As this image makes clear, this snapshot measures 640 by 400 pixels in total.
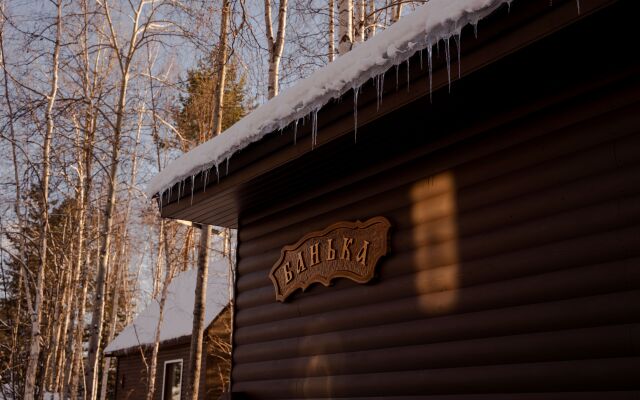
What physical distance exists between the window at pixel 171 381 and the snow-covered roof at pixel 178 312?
86 cm

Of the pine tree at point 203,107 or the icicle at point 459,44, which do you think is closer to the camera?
the icicle at point 459,44

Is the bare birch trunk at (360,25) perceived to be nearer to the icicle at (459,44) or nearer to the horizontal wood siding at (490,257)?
the horizontal wood siding at (490,257)

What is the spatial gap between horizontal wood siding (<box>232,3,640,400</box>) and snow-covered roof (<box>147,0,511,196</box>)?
15.1 inches

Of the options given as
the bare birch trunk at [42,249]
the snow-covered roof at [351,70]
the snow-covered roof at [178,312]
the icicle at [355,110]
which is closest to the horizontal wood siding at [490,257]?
the icicle at [355,110]

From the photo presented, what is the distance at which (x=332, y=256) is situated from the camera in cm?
514

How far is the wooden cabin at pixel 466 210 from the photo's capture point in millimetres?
3223

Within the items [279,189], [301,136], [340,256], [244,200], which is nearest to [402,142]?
[301,136]

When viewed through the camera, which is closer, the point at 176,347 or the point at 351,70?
the point at 351,70

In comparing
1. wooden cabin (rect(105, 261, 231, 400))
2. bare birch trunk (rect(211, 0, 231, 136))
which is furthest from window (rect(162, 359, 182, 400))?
bare birch trunk (rect(211, 0, 231, 136))

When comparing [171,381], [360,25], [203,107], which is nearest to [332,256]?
[360,25]

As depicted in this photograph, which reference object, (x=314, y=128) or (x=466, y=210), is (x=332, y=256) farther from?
(x=466, y=210)

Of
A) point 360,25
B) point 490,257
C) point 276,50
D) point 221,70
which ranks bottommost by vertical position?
point 490,257

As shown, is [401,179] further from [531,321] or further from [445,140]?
[531,321]

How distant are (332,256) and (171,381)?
12.7 meters
